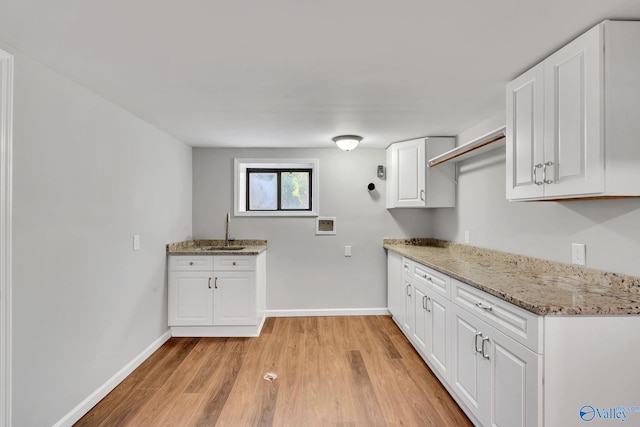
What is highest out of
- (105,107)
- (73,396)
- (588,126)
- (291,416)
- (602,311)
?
(105,107)

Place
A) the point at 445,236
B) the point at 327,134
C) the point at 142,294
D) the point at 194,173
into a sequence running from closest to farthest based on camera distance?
the point at 142,294
the point at 327,134
the point at 445,236
the point at 194,173

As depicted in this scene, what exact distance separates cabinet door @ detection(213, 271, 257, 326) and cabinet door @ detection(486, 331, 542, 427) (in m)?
2.37

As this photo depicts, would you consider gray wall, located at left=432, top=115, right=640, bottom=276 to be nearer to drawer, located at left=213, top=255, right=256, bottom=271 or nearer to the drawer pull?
the drawer pull

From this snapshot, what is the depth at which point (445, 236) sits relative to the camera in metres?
3.69

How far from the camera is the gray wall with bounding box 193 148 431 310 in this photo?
399 centimetres

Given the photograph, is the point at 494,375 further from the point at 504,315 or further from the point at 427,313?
the point at 427,313

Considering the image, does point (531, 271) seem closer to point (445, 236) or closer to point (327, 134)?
point (445, 236)

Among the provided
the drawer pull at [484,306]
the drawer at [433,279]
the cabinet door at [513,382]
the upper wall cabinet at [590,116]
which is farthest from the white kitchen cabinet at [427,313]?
the upper wall cabinet at [590,116]

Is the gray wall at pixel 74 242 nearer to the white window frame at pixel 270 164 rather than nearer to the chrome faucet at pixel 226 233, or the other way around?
the chrome faucet at pixel 226 233

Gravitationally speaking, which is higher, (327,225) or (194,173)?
(194,173)

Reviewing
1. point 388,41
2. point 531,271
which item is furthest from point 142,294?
point 531,271

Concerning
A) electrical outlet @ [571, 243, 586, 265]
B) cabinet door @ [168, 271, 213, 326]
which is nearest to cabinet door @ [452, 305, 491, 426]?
electrical outlet @ [571, 243, 586, 265]

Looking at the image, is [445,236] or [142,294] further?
[445,236]

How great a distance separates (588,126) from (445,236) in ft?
7.77
